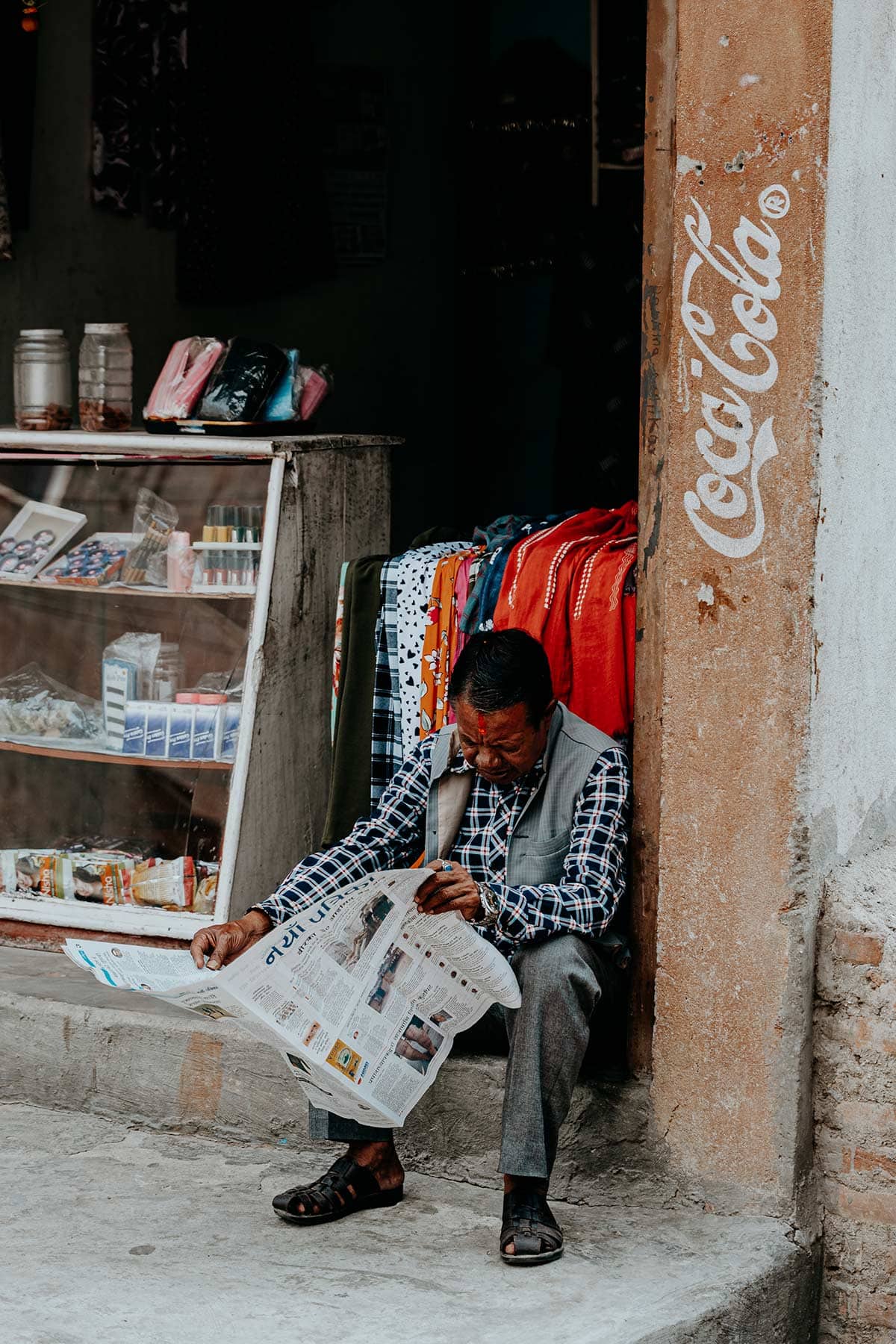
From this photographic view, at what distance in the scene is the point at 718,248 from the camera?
129 inches

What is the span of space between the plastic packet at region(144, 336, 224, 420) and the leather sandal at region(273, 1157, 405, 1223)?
212 cm

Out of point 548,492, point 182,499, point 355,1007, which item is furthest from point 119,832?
point 548,492

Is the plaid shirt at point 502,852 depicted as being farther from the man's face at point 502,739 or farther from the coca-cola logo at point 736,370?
the coca-cola logo at point 736,370

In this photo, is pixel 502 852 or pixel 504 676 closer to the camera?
pixel 504 676

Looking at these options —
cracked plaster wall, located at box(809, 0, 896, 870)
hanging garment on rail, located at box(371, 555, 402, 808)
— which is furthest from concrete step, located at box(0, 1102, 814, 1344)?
hanging garment on rail, located at box(371, 555, 402, 808)

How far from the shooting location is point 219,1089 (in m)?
3.97

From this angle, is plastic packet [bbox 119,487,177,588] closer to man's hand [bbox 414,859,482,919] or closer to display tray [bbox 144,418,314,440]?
display tray [bbox 144,418,314,440]

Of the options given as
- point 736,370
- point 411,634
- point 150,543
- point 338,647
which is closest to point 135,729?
point 150,543

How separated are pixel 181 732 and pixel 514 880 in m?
1.39

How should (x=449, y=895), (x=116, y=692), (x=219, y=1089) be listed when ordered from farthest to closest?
(x=116, y=692)
(x=219, y=1089)
(x=449, y=895)

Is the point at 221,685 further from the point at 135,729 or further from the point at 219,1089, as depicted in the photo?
the point at 219,1089

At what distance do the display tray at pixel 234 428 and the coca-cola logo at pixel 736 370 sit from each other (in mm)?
1441

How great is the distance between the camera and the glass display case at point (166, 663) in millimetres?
4352

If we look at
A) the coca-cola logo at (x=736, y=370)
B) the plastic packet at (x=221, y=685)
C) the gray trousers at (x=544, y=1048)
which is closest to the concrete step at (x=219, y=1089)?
the gray trousers at (x=544, y=1048)
